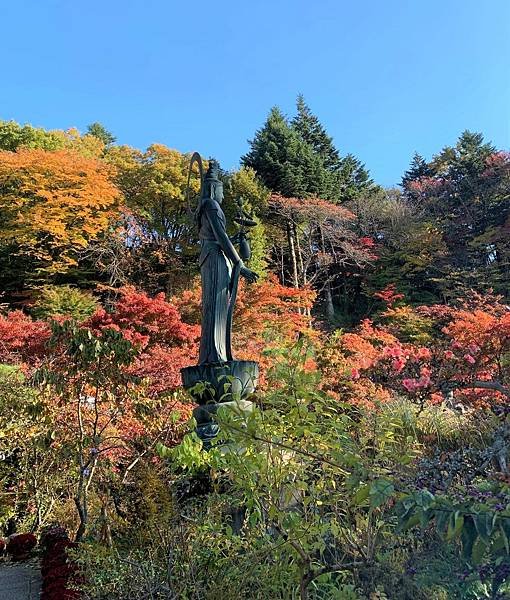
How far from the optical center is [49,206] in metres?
15.1

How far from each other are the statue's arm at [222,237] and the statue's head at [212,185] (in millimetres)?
245

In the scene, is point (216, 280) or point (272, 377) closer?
point (272, 377)

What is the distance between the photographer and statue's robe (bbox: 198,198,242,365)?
501 centimetres

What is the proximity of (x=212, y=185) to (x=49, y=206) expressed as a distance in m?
11.6

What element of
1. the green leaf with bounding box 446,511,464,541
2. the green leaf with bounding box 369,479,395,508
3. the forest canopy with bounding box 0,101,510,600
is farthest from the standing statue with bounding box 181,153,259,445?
the green leaf with bounding box 446,511,464,541

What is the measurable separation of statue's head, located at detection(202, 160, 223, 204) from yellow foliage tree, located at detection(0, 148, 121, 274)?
10956mm

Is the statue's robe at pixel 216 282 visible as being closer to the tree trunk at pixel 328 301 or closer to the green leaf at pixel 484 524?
the green leaf at pixel 484 524

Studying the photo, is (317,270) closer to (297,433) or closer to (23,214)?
(23,214)

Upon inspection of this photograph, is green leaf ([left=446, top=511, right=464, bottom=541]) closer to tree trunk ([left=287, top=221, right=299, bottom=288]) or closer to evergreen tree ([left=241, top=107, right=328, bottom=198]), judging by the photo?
tree trunk ([left=287, top=221, right=299, bottom=288])

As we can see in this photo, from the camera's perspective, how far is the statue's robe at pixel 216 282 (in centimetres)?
501

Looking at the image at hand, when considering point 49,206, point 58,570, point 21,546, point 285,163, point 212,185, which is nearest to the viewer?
point 58,570

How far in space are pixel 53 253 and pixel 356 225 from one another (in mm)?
11652

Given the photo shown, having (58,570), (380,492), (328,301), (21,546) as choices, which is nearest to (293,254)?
(328,301)

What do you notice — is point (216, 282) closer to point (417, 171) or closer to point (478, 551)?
point (478, 551)
